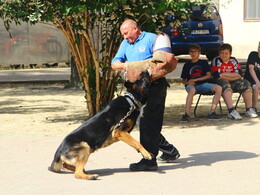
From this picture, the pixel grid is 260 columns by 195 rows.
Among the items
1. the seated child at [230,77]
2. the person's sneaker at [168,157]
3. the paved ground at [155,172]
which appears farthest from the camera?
the seated child at [230,77]

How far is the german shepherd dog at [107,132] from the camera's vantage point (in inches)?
279

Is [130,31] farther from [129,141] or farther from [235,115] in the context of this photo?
[235,115]

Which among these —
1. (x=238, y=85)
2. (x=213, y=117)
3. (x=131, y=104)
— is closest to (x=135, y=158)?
(x=131, y=104)

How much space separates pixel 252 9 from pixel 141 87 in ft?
64.3

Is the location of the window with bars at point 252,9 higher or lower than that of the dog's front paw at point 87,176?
higher

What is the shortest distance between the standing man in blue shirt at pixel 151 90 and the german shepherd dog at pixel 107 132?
7.4 inches

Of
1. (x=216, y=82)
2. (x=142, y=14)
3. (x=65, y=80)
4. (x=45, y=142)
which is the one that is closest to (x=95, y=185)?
(x=45, y=142)

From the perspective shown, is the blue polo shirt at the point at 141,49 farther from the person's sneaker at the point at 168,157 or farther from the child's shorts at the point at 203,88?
the child's shorts at the point at 203,88

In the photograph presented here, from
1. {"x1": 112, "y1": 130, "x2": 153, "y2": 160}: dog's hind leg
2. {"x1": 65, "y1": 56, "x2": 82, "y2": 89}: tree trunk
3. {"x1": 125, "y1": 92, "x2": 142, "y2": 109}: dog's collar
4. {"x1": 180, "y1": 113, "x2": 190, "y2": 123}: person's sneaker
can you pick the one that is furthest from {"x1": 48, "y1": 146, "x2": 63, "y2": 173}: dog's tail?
{"x1": 65, "y1": 56, "x2": 82, "y2": 89}: tree trunk

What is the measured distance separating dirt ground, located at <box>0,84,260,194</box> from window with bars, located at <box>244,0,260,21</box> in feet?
45.8

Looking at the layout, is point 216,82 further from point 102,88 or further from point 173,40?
point 173,40

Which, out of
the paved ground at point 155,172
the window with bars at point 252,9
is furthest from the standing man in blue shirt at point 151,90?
the window with bars at point 252,9

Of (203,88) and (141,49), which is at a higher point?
(141,49)

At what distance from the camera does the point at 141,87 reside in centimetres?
721
